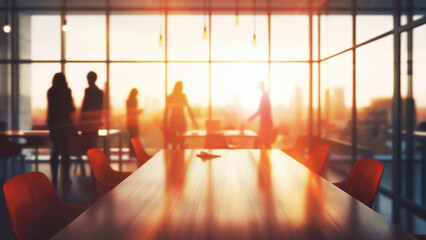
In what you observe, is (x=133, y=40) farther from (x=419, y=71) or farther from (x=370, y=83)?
(x=419, y=71)

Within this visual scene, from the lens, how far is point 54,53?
730 cm

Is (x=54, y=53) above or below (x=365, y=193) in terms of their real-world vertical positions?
above

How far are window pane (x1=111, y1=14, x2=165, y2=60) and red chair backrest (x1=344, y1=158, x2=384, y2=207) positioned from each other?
18.6 ft

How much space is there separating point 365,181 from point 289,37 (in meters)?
5.70

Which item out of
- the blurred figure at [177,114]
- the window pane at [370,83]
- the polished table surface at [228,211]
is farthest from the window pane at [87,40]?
the polished table surface at [228,211]

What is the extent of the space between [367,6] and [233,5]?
3.03 metres

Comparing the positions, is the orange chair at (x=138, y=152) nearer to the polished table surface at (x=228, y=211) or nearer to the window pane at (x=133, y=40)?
the polished table surface at (x=228, y=211)

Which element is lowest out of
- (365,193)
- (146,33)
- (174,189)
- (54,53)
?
(365,193)

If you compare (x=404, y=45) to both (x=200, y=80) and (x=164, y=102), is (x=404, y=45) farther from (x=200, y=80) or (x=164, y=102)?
(x=164, y=102)

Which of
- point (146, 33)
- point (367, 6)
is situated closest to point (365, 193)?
point (367, 6)

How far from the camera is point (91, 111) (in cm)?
520

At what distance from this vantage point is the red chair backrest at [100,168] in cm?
275

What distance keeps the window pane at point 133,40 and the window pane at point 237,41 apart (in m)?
1.33

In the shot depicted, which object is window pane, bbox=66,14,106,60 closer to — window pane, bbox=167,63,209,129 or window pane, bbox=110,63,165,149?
window pane, bbox=110,63,165,149
